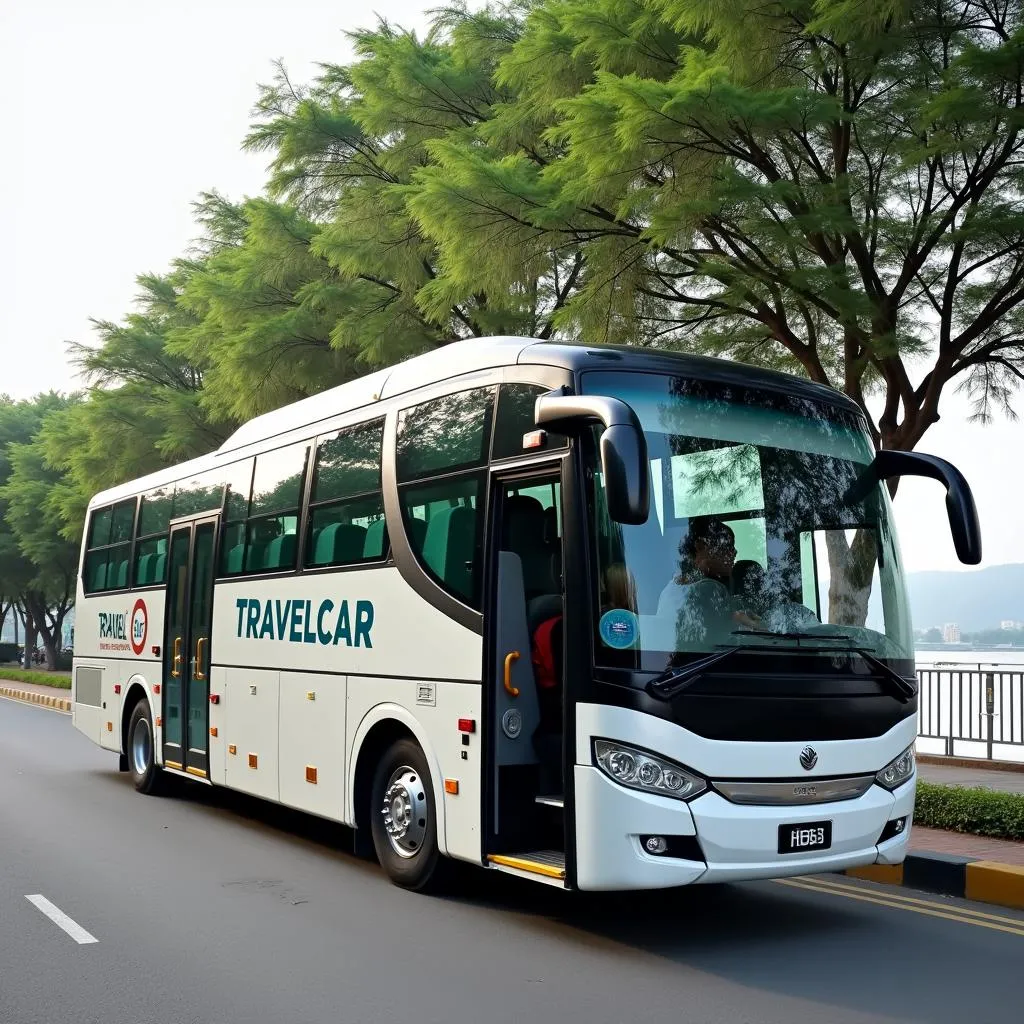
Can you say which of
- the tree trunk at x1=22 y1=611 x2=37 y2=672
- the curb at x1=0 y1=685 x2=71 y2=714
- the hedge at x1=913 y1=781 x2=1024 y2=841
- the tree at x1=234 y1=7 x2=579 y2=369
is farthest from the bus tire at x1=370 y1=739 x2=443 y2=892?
the tree trunk at x1=22 y1=611 x2=37 y2=672

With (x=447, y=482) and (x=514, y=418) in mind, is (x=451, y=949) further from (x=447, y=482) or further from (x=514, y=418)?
(x=514, y=418)

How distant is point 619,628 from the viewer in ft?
21.1

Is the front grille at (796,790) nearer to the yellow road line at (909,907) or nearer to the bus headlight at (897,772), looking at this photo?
the bus headlight at (897,772)

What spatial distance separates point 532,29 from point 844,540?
1012 centimetres

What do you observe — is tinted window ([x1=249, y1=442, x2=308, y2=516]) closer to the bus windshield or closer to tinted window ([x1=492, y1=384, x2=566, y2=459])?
tinted window ([x1=492, y1=384, x2=566, y2=459])

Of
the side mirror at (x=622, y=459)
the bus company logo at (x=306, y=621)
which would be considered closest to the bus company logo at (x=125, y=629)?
the bus company logo at (x=306, y=621)

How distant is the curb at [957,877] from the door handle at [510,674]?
2.41 meters

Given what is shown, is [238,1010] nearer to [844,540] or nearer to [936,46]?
[844,540]

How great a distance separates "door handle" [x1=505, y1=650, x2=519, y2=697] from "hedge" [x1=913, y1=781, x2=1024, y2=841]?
4.13m

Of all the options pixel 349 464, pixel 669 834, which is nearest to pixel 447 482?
pixel 349 464

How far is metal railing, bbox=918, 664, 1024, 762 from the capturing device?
14891 millimetres

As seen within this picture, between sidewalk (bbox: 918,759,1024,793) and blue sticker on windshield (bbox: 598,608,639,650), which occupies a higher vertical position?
blue sticker on windshield (bbox: 598,608,639,650)

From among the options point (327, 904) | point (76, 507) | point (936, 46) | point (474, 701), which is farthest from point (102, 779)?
point (76, 507)

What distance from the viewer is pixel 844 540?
7285 millimetres
